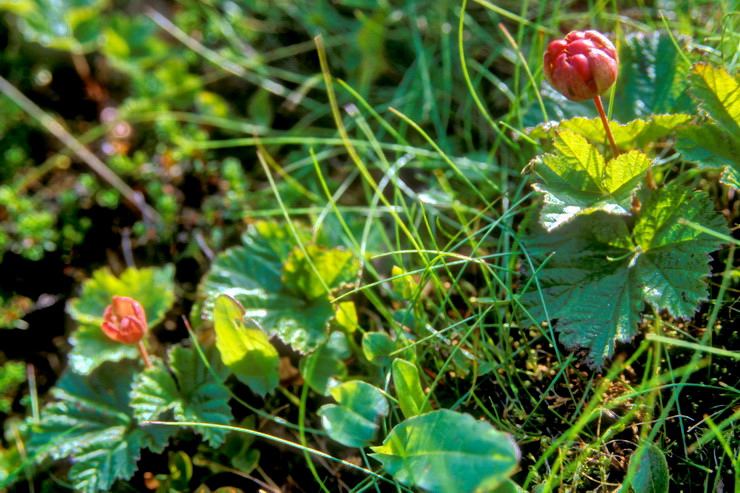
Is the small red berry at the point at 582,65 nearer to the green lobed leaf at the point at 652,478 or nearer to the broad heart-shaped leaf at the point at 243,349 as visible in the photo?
the green lobed leaf at the point at 652,478

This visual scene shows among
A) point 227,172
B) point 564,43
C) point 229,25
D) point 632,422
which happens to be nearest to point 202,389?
point 227,172

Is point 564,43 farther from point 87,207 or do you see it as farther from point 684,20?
point 87,207

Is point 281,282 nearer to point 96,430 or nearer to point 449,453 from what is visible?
point 96,430


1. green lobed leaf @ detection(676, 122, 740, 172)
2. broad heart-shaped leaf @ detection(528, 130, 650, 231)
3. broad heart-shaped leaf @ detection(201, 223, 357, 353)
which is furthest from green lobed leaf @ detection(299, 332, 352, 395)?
green lobed leaf @ detection(676, 122, 740, 172)

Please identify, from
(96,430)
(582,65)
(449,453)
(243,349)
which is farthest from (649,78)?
(96,430)

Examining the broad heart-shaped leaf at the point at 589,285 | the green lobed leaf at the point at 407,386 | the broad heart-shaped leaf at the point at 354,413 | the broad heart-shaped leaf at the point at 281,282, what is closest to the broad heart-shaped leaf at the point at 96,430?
the broad heart-shaped leaf at the point at 281,282
